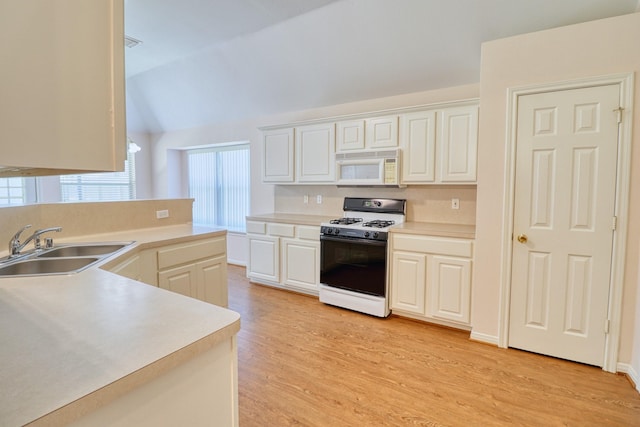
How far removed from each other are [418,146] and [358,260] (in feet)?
4.36

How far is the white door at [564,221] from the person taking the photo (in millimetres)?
2266

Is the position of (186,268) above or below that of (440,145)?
below

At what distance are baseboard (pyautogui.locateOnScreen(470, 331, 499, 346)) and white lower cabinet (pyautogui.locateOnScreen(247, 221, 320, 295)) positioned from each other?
1.67 meters

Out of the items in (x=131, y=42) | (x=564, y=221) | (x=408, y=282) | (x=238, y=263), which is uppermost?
(x=131, y=42)

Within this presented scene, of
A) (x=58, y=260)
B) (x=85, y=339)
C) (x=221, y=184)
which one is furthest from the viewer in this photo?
(x=221, y=184)

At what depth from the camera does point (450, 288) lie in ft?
9.52

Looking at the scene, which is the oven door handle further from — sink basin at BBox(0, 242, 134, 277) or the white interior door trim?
sink basin at BBox(0, 242, 134, 277)

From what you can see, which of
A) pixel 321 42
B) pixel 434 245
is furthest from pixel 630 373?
pixel 321 42

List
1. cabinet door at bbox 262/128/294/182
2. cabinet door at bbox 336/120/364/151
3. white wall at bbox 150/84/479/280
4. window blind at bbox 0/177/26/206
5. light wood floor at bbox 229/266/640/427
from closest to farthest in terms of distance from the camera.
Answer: light wood floor at bbox 229/266/640/427 < white wall at bbox 150/84/479/280 < cabinet door at bbox 336/120/364/151 < cabinet door at bbox 262/128/294/182 < window blind at bbox 0/177/26/206

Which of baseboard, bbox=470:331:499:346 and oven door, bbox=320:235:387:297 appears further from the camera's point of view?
oven door, bbox=320:235:387:297

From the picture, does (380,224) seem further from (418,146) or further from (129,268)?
(129,268)

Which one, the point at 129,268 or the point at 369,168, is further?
the point at 369,168

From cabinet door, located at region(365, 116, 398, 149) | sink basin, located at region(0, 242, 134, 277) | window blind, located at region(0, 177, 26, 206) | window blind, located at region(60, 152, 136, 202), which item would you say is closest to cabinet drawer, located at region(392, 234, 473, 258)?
cabinet door, located at region(365, 116, 398, 149)

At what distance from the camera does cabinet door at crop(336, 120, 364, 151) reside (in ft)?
11.9
